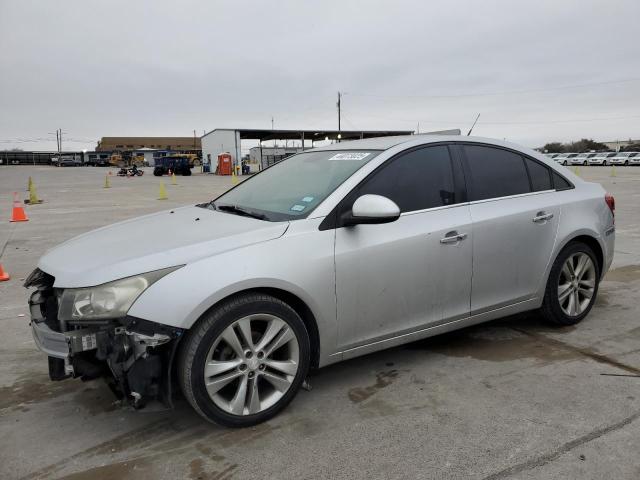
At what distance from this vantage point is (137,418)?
9.81ft

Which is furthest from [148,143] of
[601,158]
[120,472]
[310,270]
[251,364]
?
[120,472]

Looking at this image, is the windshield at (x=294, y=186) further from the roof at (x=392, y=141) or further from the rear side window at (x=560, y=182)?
the rear side window at (x=560, y=182)

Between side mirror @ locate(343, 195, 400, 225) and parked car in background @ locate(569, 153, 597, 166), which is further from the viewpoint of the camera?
parked car in background @ locate(569, 153, 597, 166)

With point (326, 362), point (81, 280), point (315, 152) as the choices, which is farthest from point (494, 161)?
point (81, 280)

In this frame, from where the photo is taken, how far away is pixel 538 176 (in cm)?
414

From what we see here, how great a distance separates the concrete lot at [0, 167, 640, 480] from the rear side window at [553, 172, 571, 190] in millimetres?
1215

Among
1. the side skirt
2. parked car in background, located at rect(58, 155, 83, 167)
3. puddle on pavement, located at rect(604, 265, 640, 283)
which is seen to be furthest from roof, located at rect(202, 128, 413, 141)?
parked car in background, located at rect(58, 155, 83, 167)

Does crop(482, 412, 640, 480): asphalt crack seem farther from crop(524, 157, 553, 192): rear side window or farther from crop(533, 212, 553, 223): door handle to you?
crop(524, 157, 553, 192): rear side window

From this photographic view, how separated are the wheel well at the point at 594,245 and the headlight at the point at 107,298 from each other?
134 inches

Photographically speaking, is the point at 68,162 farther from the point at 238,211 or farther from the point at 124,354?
the point at 124,354

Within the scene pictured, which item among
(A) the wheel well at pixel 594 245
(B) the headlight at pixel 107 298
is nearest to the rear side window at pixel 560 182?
(A) the wheel well at pixel 594 245

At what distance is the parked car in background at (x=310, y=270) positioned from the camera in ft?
8.39

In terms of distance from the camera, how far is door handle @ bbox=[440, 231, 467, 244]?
3388mm

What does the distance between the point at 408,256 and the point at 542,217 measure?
4.55 feet
